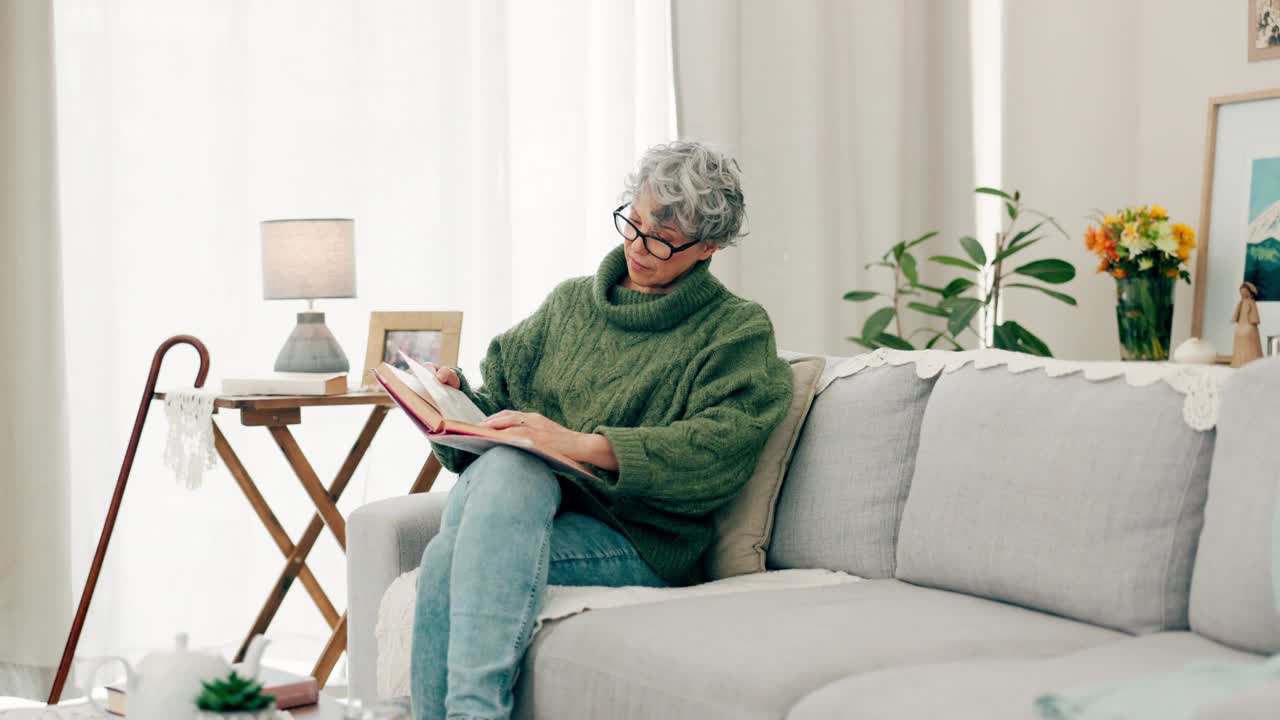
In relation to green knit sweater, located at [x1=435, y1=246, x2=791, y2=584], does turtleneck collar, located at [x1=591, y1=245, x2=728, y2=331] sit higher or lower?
higher

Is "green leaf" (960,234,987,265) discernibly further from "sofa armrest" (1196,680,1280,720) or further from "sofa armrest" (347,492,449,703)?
"sofa armrest" (1196,680,1280,720)

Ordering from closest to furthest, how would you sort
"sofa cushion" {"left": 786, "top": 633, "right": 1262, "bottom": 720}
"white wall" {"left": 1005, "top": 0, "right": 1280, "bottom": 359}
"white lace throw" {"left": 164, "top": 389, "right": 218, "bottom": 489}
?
"sofa cushion" {"left": 786, "top": 633, "right": 1262, "bottom": 720} < "white lace throw" {"left": 164, "top": 389, "right": 218, "bottom": 489} < "white wall" {"left": 1005, "top": 0, "right": 1280, "bottom": 359}

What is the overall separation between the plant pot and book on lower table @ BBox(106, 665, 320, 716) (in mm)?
2273

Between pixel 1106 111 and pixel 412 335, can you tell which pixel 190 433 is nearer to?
pixel 412 335

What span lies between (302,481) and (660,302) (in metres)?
1.04

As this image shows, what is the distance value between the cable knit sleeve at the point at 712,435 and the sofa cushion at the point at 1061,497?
26cm

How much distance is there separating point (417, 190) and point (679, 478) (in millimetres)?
1588

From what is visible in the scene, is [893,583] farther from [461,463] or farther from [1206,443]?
[461,463]

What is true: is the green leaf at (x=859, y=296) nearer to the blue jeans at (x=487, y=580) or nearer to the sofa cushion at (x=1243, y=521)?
the blue jeans at (x=487, y=580)

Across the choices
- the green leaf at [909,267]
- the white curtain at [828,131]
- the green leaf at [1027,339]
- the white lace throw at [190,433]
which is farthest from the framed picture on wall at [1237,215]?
the white lace throw at [190,433]

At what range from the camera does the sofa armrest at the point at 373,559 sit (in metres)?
2.27

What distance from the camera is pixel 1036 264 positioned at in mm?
3387

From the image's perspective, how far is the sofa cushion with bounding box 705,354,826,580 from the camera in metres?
2.26

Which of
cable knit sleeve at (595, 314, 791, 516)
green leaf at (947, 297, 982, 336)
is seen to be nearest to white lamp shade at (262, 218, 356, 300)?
cable knit sleeve at (595, 314, 791, 516)
